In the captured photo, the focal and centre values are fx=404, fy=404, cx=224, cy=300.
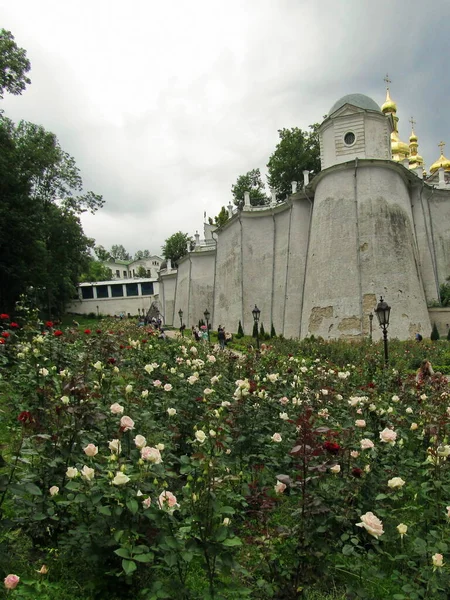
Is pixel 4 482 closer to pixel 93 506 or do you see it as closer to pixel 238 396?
pixel 93 506

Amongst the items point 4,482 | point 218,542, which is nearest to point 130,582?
point 218,542

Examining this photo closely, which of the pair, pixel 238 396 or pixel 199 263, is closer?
pixel 238 396

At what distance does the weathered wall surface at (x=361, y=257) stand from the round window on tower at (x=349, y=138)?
194 centimetres

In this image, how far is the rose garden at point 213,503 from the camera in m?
2.33

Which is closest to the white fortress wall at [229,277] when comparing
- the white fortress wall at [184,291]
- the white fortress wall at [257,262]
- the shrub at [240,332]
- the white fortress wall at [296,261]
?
the white fortress wall at [257,262]

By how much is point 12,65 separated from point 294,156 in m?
26.1

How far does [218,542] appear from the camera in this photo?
223cm

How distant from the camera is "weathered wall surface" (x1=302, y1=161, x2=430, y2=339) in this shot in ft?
71.2

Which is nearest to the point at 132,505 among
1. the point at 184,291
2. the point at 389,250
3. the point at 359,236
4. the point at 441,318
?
the point at 359,236

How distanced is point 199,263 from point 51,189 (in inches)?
591

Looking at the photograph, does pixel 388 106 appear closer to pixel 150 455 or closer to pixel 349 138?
pixel 349 138

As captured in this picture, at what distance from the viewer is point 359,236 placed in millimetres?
22625

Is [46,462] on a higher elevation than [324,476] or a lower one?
higher

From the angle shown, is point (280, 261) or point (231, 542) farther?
point (280, 261)
